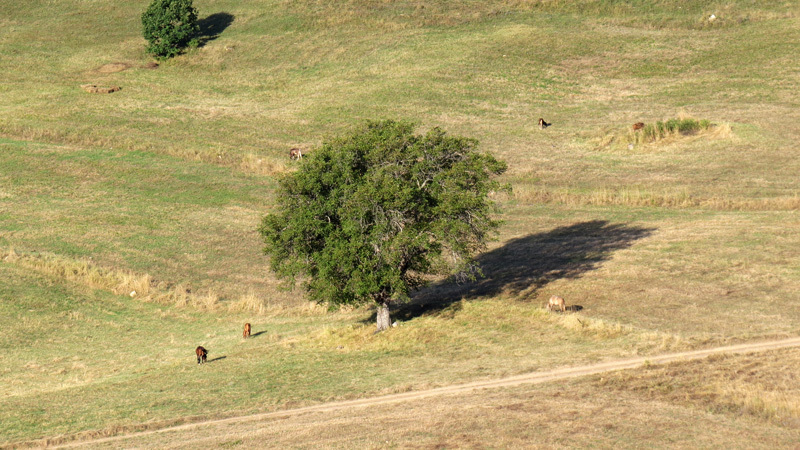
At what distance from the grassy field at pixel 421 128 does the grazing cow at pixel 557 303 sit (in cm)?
58

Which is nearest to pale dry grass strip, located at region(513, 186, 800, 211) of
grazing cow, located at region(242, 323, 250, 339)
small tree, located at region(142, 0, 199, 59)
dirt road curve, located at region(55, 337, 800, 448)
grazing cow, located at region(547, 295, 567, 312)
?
grazing cow, located at region(547, 295, 567, 312)

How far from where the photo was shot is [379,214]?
42250 mm

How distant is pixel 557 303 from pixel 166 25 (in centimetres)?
7315

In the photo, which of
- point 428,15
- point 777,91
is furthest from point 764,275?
point 428,15

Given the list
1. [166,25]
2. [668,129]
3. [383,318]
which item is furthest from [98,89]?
[383,318]

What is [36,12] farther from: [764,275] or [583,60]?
[764,275]

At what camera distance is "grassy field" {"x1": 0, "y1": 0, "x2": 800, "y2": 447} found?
3678cm

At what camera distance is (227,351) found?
44031 millimetres

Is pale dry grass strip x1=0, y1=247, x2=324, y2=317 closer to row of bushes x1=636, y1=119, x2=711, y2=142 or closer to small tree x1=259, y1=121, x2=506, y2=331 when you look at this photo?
small tree x1=259, y1=121, x2=506, y2=331

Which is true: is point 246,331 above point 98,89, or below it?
below

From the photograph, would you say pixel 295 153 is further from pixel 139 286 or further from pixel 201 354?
pixel 201 354

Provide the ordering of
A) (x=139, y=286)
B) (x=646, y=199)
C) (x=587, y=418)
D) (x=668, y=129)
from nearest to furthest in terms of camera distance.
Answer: (x=587, y=418), (x=139, y=286), (x=646, y=199), (x=668, y=129)

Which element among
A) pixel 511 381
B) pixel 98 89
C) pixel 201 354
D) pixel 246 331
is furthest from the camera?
pixel 98 89

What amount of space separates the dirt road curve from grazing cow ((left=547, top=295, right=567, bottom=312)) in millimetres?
7674
